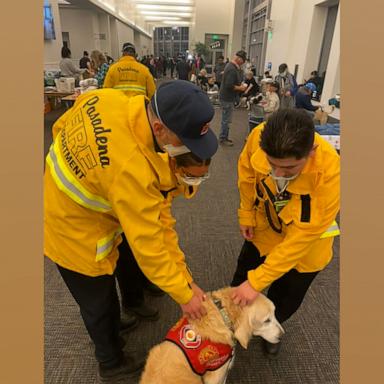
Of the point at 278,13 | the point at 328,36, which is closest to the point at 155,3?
the point at 278,13

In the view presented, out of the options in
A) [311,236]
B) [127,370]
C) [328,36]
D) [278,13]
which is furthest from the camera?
[278,13]

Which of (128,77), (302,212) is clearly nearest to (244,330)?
(302,212)

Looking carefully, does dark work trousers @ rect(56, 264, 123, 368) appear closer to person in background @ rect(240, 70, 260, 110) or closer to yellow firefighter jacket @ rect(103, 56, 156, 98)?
yellow firefighter jacket @ rect(103, 56, 156, 98)

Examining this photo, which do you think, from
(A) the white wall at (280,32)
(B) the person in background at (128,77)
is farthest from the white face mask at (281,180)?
(A) the white wall at (280,32)

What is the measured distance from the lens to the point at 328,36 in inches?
307

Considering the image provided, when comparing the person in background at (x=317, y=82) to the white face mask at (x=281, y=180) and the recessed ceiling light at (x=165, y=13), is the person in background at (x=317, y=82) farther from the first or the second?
the recessed ceiling light at (x=165, y=13)

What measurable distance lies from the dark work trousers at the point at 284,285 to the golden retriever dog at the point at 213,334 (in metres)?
0.24

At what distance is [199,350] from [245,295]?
0.31 m

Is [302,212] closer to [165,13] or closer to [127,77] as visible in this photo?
[127,77]

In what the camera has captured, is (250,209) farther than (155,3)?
No

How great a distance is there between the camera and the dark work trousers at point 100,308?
4.10 feet

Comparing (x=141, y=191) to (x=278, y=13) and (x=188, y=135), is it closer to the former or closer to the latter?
(x=188, y=135)

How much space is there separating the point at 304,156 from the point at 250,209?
0.62 meters

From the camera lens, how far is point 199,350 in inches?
48.0
